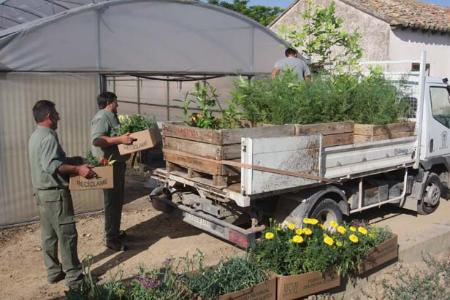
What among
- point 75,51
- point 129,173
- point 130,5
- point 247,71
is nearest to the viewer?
point 75,51

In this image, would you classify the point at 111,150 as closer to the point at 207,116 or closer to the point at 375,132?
the point at 207,116

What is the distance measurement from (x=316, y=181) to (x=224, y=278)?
1.95m

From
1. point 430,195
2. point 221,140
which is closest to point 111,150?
point 221,140

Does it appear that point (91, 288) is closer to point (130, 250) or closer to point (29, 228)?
point (130, 250)

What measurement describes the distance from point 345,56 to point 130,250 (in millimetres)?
6375

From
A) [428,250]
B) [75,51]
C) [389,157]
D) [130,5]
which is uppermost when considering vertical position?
[130,5]

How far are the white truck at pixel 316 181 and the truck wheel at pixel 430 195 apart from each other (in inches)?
0.6

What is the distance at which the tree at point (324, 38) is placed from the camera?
32.2 feet

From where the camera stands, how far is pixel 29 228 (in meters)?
7.18

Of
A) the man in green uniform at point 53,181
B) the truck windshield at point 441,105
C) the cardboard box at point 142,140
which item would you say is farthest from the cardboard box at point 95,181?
the truck windshield at point 441,105

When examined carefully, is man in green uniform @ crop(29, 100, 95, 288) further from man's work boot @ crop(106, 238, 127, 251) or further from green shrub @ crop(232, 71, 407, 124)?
green shrub @ crop(232, 71, 407, 124)

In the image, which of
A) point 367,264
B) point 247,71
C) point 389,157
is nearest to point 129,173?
point 247,71

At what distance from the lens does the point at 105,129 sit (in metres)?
5.82

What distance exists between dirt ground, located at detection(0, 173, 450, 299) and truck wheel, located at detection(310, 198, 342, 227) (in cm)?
109
